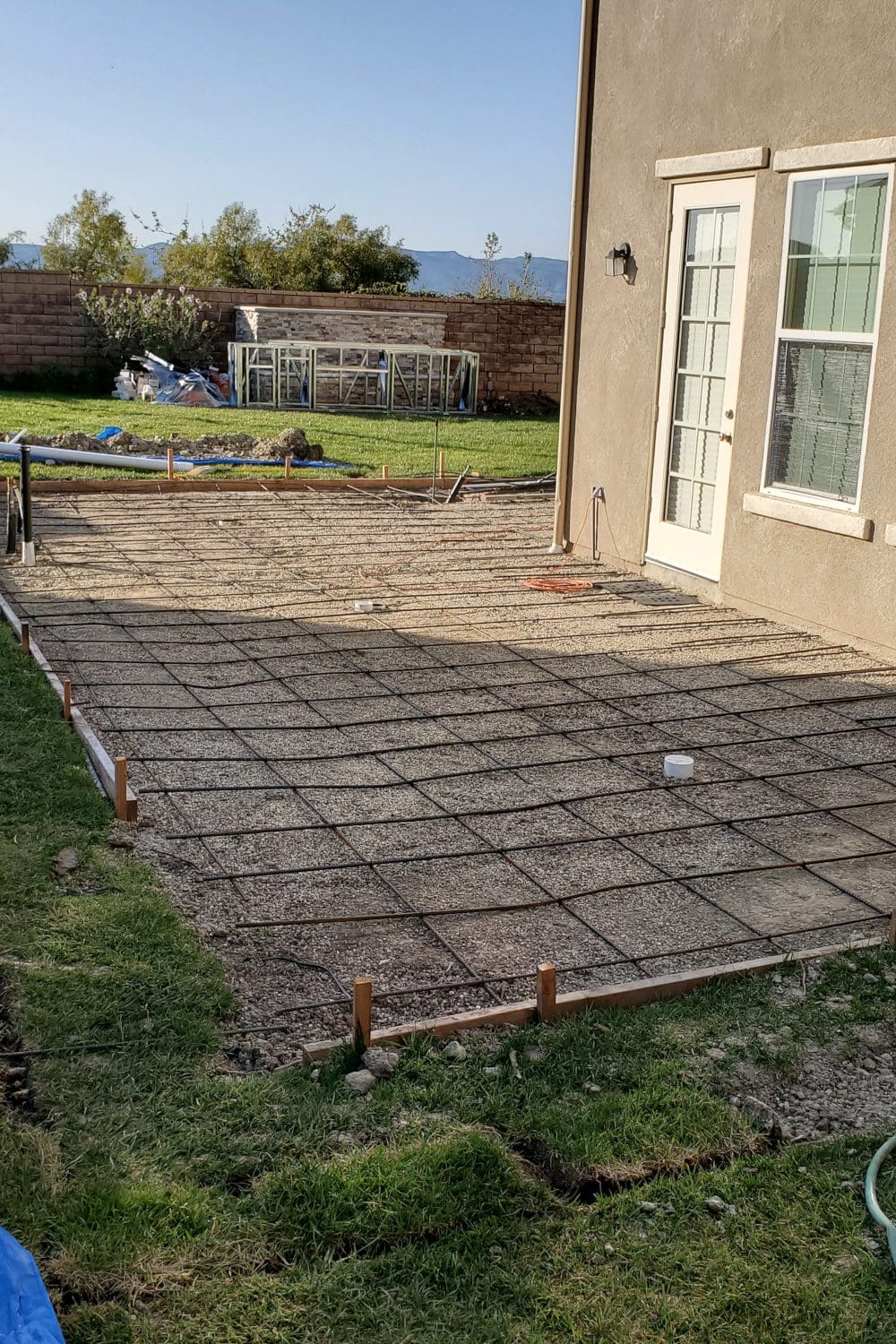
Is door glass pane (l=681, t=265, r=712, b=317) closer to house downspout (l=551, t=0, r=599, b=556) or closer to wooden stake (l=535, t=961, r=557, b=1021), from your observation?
house downspout (l=551, t=0, r=599, b=556)

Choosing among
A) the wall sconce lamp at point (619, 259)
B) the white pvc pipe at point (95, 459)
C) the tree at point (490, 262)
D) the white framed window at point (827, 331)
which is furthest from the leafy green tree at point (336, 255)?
the white framed window at point (827, 331)

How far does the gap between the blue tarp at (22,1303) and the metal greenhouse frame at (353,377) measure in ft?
54.2

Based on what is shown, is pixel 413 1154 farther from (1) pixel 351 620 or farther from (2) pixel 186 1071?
(1) pixel 351 620

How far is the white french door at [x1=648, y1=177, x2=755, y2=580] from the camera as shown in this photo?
738 centimetres

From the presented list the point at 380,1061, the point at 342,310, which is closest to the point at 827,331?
the point at 380,1061

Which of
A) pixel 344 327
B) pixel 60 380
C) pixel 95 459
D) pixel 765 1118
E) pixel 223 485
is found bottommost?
pixel 765 1118

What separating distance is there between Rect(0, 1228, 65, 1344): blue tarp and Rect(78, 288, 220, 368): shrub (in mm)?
17790

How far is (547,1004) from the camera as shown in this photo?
292 cm

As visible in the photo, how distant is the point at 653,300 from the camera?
8.16 metres

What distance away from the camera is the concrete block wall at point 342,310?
18188 millimetres

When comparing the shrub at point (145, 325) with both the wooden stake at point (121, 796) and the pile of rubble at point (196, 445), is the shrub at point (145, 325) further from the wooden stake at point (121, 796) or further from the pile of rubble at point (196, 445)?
the wooden stake at point (121, 796)

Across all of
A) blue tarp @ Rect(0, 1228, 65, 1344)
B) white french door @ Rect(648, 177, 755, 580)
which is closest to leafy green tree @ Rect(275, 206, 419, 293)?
white french door @ Rect(648, 177, 755, 580)

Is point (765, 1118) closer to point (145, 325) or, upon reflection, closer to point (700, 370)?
point (700, 370)

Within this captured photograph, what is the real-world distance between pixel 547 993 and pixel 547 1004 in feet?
0.10
